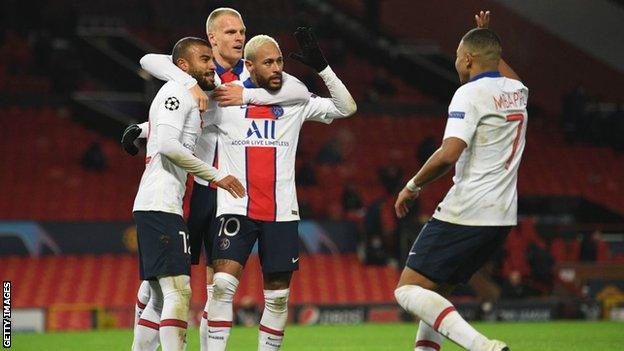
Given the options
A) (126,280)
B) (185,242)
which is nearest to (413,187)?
(185,242)

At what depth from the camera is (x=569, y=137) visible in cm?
2858

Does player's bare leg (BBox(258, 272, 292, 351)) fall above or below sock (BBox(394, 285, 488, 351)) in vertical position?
below

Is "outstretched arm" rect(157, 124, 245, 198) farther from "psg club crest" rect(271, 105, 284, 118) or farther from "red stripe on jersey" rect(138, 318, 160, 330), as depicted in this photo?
"red stripe on jersey" rect(138, 318, 160, 330)

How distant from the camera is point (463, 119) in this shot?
21.9 feet

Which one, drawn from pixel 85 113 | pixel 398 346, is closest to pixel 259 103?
pixel 398 346

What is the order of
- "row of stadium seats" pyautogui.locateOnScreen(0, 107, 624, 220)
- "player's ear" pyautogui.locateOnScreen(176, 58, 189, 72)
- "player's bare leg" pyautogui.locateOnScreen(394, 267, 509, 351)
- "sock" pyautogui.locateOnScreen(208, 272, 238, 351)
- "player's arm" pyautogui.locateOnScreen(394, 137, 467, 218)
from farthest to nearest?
"row of stadium seats" pyautogui.locateOnScreen(0, 107, 624, 220) < "player's ear" pyautogui.locateOnScreen(176, 58, 189, 72) < "sock" pyautogui.locateOnScreen(208, 272, 238, 351) < "player's arm" pyautogui.locateOnScreen(394, 137, 467, 218) < "player's bare leg" pyautogui.locateOnScreen(394, 267, 509, 351)

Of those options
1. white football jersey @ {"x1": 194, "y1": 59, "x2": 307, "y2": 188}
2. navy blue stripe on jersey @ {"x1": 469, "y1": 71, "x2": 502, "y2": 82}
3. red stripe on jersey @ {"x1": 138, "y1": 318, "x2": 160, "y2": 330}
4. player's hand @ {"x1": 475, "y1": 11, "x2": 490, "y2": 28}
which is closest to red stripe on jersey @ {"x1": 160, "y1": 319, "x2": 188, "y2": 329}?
red stripe on jersey @ {"x1": 138, "y1": 318, "x2": 160, "y2": 330}

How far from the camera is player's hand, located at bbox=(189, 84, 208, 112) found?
290 inches

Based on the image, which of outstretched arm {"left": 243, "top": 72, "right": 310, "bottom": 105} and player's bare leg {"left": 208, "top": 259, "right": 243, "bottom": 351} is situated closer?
player's bare leg {"left": 208, "top": 259, "right": 243, "bottom": 351}

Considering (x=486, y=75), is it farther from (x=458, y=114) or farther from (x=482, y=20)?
(x=482, y=20)

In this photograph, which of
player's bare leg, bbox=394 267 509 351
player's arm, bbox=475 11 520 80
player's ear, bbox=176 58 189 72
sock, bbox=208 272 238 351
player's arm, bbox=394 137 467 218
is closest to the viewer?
player's bare leg, bbox=394 267 509 351

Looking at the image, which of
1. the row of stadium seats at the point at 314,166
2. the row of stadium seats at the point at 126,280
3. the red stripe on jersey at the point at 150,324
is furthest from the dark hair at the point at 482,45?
the row of stadium seats at the point at 314,166

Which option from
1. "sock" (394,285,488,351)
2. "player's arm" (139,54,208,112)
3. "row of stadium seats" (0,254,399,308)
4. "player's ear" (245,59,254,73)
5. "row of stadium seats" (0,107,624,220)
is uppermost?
"player's ear" (245,59,254,73)

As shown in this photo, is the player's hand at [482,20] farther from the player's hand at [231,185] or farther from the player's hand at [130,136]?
the player's hand at [130,136]
